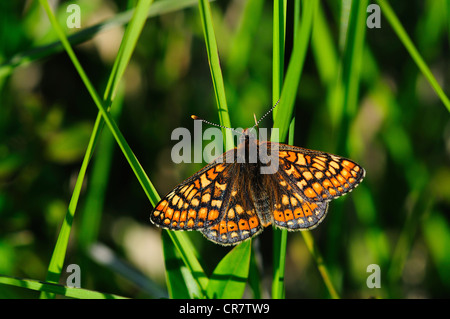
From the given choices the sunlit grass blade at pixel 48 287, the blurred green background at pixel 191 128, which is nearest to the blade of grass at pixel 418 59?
the blurred green background at pixel 191 128

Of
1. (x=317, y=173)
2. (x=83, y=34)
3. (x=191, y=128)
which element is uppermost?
(x=191, y=128)

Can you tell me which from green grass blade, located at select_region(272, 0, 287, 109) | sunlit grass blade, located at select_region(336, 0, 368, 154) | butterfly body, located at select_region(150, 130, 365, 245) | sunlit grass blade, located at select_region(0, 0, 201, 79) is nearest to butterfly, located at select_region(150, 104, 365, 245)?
butterfly body, located at select_region(150, 130, 365, 245)

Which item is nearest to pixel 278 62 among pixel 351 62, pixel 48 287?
pixel 351 62

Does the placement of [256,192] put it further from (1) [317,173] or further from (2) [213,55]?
(2) [213,55]

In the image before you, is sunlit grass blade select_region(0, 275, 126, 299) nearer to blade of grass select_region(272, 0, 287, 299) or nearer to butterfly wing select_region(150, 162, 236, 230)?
butterfly wing select_region(150, 162, 236, 230)

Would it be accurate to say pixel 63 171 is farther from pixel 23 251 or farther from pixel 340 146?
pixel 340 146
